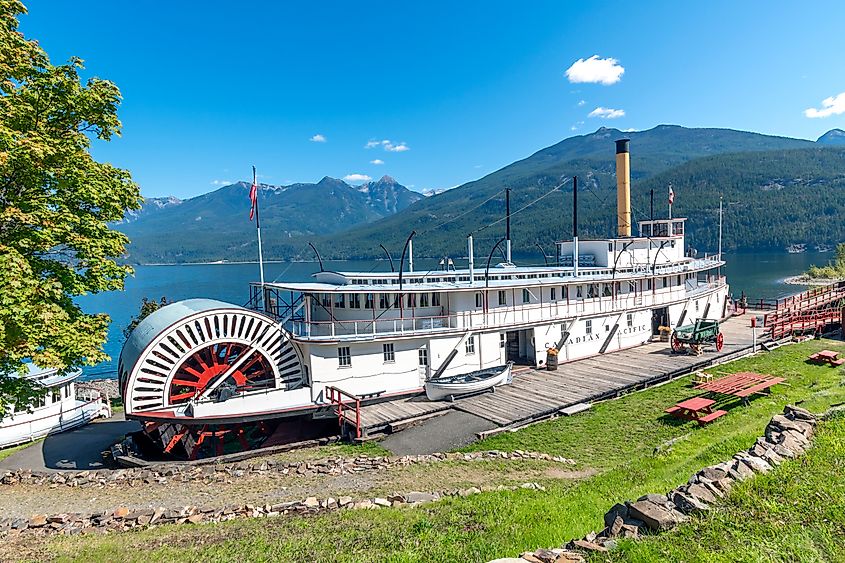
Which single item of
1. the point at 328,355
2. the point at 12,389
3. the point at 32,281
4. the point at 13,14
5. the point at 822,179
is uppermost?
the point at 822,179

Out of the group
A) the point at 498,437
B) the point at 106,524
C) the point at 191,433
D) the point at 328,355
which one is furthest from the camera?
the point at 328,355

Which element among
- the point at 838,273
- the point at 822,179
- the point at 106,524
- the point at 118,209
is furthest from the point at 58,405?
the point at 822,179

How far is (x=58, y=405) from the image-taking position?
2102cm

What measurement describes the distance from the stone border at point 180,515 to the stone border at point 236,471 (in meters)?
3.06

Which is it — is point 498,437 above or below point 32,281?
below

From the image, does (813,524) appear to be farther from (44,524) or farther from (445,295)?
(445,295)

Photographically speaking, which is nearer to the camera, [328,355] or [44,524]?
[44,524]

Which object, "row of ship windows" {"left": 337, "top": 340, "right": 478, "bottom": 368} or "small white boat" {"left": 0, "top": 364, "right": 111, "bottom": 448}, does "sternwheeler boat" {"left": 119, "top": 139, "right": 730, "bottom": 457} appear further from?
"small white boat" {"left": 0, "top": 364, "right": 111, "bottom": 448}

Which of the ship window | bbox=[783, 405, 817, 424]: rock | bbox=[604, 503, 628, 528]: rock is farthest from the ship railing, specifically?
bbox=[604, 503, 628, 528]: rock

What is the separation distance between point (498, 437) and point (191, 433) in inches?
439

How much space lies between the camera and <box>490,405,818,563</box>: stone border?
6070 mm

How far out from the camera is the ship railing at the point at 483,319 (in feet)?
64.0

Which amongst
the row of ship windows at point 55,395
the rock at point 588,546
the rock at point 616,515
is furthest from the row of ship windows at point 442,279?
the rock at point 588,546

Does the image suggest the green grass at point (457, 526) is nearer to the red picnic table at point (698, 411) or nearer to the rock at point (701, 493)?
the red picnic table at point (698, 411)
